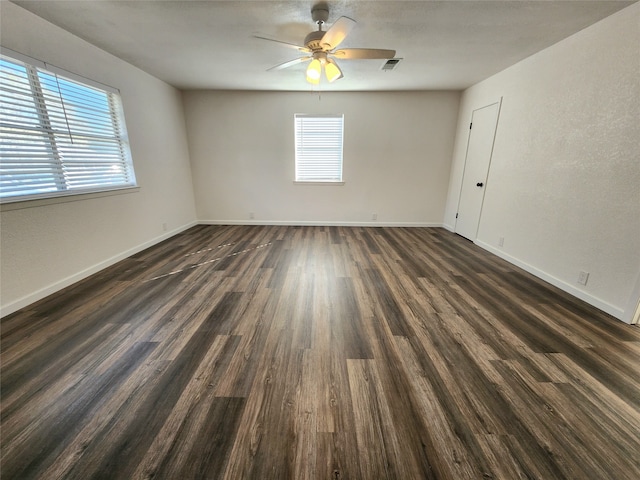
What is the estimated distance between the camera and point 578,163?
2.59m

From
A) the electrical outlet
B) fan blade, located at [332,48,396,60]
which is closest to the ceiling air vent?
fan blade, located at [332,48,396,60]

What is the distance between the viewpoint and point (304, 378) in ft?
5.20

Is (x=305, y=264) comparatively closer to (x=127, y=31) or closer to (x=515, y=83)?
(x=127, y=31)

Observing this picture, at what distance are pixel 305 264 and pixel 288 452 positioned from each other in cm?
231

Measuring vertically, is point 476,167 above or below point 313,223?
above

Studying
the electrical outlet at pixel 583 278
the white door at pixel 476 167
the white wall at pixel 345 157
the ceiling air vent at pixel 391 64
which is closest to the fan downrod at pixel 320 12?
the ceiling air vent at pixel 391 64

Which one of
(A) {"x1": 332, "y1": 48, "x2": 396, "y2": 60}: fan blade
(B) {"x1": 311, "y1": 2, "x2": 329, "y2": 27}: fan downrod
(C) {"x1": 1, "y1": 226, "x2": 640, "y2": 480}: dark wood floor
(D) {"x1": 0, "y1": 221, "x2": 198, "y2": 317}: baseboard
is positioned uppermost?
(B) {"x1": 311, "y1": 2, "x2": 329, "y2": 27}: fan downrod

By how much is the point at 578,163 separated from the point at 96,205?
5.34m

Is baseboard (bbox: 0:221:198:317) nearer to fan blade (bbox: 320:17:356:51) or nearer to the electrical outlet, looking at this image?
fan blade (bbox: 320:17:356:51)

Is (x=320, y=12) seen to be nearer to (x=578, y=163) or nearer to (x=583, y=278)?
(x=578, y=163)

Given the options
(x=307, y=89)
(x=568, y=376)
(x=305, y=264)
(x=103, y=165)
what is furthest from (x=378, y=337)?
(x=307, y=89)

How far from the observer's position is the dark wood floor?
1.15 metres

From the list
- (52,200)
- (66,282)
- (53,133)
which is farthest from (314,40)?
(66,282)

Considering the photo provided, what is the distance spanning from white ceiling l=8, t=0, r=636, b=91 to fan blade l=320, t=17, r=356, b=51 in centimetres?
25
